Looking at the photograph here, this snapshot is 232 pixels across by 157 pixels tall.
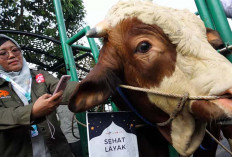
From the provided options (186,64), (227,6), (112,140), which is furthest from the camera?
(227,6)

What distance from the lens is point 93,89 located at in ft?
5.08

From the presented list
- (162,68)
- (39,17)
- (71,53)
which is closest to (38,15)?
(39,17)

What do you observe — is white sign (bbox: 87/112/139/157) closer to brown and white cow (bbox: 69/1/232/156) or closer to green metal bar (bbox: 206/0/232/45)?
brown and white cow (bbox: 69/1/232/156)

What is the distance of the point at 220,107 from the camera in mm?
1134

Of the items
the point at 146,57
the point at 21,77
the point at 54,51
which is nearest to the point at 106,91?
the point at 146,57

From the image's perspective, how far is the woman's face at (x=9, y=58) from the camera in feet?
6.71

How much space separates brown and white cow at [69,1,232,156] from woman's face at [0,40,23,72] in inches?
34.1

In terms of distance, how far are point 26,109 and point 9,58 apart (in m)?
0.67

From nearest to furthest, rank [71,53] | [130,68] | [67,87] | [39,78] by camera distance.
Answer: [130,68] < [67,87] < [39,78] < [71,53]

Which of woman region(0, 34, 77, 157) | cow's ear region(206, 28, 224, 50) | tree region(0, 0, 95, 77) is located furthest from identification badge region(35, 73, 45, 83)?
tree region(0, 0, 95, 77)

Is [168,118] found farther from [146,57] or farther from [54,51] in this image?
[54,51]

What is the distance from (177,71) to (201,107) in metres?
0.24

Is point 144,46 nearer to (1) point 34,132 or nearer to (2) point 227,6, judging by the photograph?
(2) point 227,6

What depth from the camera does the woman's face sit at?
6.71ft
